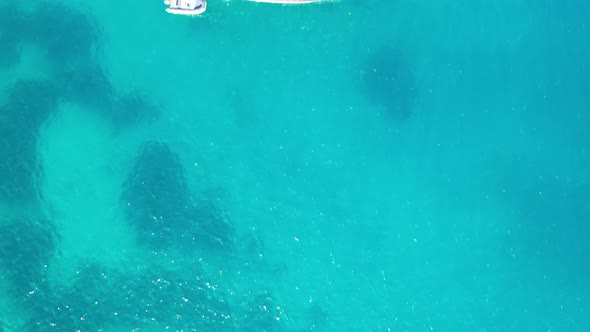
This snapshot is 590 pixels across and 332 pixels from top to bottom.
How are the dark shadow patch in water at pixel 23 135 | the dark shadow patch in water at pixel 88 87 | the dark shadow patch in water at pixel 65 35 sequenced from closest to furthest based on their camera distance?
Result: the dark shadow patch in water at pixel 23 135, the dark shadow patch in water at pixel 88 87, the dark shadow patch in water at pixel 65 35

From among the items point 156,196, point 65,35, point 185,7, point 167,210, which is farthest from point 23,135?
point 185,7

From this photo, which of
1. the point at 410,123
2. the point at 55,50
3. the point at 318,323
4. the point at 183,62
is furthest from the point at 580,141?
the point at 55,50

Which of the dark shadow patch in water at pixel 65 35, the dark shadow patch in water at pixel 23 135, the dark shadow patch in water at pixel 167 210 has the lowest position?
the dark shadow patch in water at pixel 167 210

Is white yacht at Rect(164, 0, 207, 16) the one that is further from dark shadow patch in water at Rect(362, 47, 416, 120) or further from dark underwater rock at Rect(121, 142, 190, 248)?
dark shadow patch in water at Rect(362, 47, 416, 120)

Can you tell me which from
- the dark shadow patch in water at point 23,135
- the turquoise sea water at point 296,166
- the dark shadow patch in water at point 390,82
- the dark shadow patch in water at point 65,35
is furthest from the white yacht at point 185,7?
the dark shadow patch in water at point 390,82

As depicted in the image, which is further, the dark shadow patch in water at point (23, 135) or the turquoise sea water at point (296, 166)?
the dark shadow patch in water at point (23, 135)

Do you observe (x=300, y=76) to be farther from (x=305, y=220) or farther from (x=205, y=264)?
(x=205, y=264)

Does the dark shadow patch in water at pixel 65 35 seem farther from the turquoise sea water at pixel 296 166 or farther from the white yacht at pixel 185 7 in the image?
the white yacht at pixel 185 7
